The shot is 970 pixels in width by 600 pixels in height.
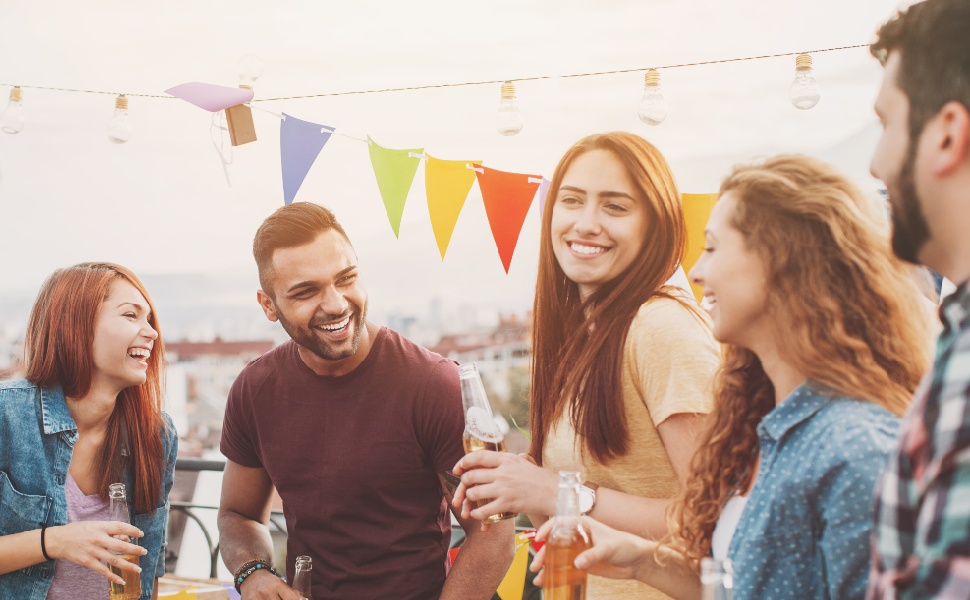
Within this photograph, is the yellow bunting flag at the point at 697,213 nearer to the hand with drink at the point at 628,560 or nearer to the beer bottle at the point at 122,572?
the hand with drink at the point at 628,560

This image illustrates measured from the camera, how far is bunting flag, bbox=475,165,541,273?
8.42 ft

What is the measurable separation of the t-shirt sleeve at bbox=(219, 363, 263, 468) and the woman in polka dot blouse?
1.24 metres

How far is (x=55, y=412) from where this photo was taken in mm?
2061

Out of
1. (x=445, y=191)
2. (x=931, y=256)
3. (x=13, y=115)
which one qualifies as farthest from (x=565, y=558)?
(x=13, y=115)

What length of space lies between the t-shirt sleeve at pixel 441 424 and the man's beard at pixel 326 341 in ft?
0.70

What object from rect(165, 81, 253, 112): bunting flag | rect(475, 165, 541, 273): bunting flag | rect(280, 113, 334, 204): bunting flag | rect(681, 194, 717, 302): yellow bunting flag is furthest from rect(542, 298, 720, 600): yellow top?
rect(165, 81, 253, 112): bunting flag

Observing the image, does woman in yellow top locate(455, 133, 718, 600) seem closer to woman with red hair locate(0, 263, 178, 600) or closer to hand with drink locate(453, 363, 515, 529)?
hand with drink locate(453, 363, 515, 529)

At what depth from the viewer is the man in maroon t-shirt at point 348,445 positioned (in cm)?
202

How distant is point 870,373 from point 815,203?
9.3 inches

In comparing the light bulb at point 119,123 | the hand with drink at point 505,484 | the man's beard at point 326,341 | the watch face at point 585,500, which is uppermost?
the light bulb at point 119,123

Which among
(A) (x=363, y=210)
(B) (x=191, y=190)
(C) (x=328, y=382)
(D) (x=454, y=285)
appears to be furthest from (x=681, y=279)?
(D) (x=454, y=285)

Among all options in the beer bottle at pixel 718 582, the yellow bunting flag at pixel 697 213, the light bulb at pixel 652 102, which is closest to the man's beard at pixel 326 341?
the yellow bunting flag at pixel 697 213

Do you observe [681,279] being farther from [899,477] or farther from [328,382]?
[899,477]

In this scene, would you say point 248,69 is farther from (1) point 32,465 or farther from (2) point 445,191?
(1) point 32,465
